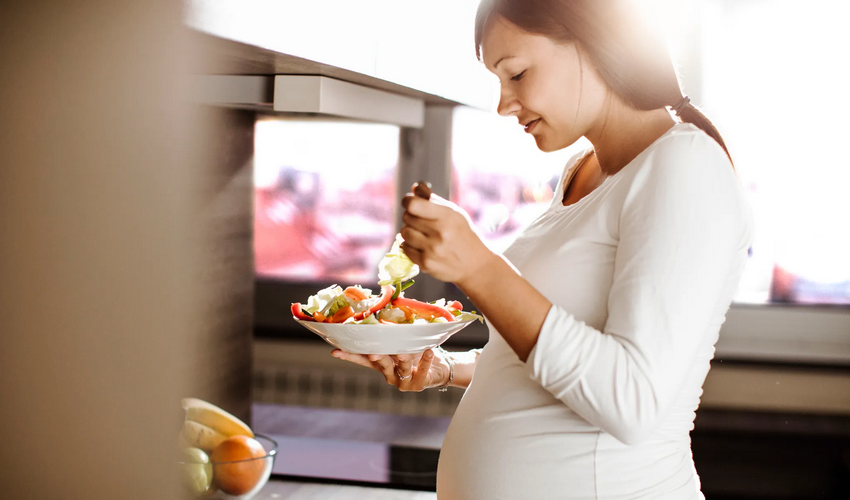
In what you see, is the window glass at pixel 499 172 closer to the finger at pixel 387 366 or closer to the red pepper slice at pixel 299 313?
Answer: the finger at pixel 387 366

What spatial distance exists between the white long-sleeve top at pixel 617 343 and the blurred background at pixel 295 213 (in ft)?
0.83

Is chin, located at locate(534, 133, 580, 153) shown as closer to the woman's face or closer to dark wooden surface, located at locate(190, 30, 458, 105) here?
the woman's face

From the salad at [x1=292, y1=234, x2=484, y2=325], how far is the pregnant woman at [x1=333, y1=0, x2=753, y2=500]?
10 centimetres

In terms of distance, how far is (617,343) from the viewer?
73cm

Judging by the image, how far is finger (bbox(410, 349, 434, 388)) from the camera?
118 cm

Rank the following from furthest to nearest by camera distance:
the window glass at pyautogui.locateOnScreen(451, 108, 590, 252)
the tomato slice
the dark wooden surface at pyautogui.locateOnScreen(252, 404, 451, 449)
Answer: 1. the window glass at pyautogui.locateOnScreen(451, 108, 590, 252)
2. the dark wooden surface at pyautogui.locateOnScreen(252, 404, 451, 449)
3. the tomato slice

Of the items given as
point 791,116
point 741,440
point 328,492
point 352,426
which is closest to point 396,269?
point 328,492

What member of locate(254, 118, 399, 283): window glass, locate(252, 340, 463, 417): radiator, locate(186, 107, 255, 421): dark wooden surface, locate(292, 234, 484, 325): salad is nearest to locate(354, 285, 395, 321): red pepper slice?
locate(292, 234, 484, 325): salad

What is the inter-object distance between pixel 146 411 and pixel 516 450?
572 millimetres

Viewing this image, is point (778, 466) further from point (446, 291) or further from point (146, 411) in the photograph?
point (146, 411)

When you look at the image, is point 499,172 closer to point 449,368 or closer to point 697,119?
point 449,368

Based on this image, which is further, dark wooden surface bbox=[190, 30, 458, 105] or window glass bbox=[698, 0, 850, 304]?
window glass bbox=[698, 0, 850, 304]

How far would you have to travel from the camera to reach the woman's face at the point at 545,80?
2.87 ft

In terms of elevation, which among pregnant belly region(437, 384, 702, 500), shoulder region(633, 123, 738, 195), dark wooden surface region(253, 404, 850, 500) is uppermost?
shoulder region(633, 123, 738, 195)
